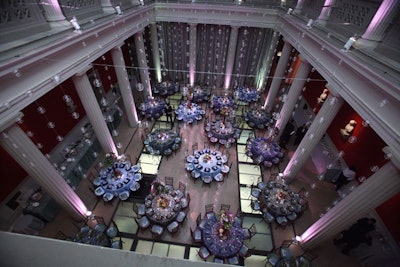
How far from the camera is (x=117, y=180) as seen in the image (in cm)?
784

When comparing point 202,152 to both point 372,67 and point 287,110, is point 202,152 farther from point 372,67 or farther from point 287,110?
point 372,67

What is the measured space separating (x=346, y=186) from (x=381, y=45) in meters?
5.33

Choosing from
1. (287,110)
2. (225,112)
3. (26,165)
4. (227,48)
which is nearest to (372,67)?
(287,110)

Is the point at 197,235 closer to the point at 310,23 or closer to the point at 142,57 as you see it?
the point at 310,23

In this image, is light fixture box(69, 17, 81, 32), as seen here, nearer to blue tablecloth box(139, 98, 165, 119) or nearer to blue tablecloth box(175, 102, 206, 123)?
blue tablecloth box(139, 98, 165, 119)

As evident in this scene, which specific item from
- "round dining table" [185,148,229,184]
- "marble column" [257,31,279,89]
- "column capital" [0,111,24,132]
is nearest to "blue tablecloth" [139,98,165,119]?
"round dining table" [185,148,229,184]

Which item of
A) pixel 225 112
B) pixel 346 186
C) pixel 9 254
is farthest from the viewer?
pixel 225 112

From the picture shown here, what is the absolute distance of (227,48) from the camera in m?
13.7

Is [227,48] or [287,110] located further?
[227,48]

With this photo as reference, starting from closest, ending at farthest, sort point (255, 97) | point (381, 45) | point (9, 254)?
point (9, 254) → point (381, 45) → point (255, 97)

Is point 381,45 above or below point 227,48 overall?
above

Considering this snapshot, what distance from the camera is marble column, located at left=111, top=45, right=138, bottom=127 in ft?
27.7

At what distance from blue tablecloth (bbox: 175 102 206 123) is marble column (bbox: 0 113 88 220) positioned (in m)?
6.29

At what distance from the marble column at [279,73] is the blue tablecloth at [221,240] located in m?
6.95
